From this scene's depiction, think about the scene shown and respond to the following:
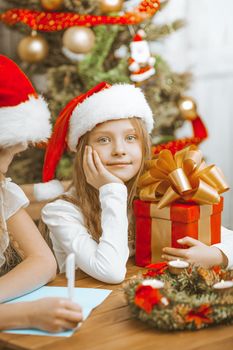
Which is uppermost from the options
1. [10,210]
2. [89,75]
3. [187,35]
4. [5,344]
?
[187,35]

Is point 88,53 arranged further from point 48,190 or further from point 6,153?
point 6,153

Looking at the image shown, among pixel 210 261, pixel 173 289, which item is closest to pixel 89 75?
pixel 210 261

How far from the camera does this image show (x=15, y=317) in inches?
47.1

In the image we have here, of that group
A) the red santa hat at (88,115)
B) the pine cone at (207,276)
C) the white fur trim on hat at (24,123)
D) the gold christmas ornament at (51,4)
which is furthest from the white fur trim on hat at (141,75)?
the pine cone at (207,276)

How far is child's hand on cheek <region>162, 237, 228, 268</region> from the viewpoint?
5.07 feet

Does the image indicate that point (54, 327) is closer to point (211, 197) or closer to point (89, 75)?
point (211, 197)

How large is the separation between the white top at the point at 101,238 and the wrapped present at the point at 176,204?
7 centimetres

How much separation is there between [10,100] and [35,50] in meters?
1.73

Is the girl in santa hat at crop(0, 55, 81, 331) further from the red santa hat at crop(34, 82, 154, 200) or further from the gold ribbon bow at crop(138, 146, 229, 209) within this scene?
the gold ribbon bow at crop(138, 146, 229, 209)

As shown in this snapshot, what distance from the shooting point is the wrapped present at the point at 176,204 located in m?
1.62

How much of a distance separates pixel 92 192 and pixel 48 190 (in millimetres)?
175

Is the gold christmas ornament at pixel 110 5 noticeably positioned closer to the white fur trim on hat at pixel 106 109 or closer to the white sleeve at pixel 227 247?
the white fur trim on hat at pixel 106 109

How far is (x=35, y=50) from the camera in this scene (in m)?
3.11

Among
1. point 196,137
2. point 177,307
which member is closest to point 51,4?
point 196,137
